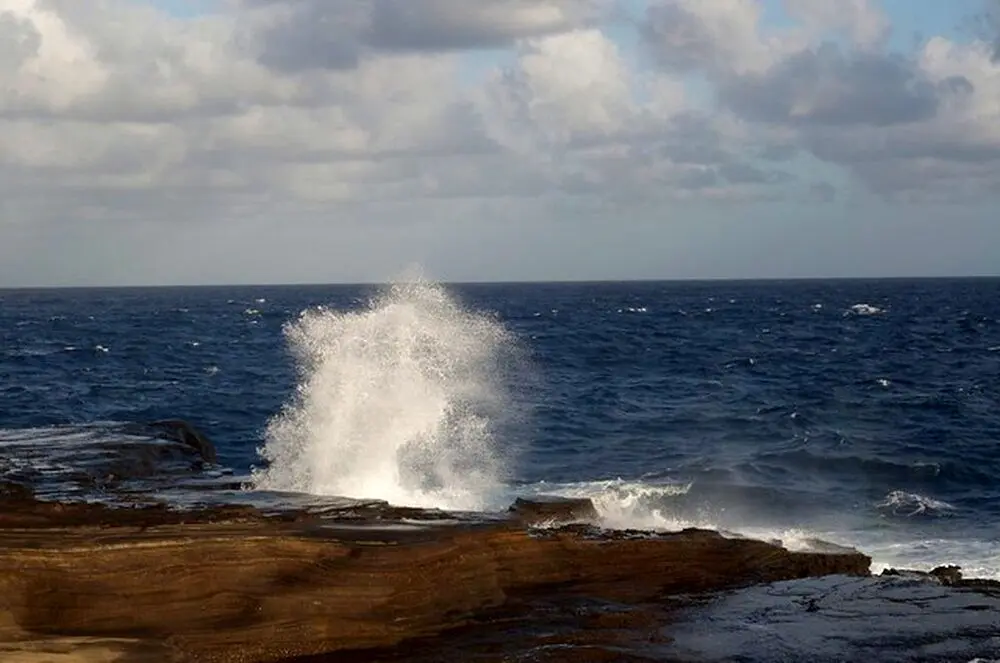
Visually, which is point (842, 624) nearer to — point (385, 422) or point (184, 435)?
point (184, 435)

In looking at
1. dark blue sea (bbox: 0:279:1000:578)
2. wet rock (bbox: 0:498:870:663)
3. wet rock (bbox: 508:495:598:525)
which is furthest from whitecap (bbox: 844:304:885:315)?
wet rock (bbox: 0:498:870:663)

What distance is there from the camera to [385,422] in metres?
29.5

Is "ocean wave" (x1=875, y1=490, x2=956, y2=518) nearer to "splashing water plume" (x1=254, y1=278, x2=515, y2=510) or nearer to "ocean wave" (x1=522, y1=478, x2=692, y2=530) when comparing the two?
"ocean wave" (x1=522, y1=478, x2=692, y2=530)

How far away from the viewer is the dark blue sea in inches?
1034

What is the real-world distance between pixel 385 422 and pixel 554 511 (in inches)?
452

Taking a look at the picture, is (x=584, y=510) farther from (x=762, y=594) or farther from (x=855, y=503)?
(x=855, y=503)

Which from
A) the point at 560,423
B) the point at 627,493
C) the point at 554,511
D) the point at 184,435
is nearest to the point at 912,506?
the point at 627,493

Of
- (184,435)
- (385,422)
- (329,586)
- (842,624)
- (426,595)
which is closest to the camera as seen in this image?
(329,586)

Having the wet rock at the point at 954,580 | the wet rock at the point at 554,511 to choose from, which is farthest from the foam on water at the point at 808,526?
the wet rock at the point at 954,580

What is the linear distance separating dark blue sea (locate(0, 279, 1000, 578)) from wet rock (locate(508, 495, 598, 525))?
892 millimetres

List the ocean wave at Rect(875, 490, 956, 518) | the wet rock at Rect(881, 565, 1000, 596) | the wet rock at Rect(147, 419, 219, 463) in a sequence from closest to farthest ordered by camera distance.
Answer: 1. the wet rock at Rect(881, 565, 1000, 596)
2. the wet rock at Rect(147, 419, 219, 463)
3. the ocean wave at Rect(875, 490, 956, 518)

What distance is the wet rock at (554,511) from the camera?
17844 millimetres

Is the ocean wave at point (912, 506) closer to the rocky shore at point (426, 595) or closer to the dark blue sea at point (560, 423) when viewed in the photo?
the dark blue sea at point (560, 423)

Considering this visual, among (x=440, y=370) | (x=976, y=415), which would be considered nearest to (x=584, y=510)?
(x=440, y=370)
